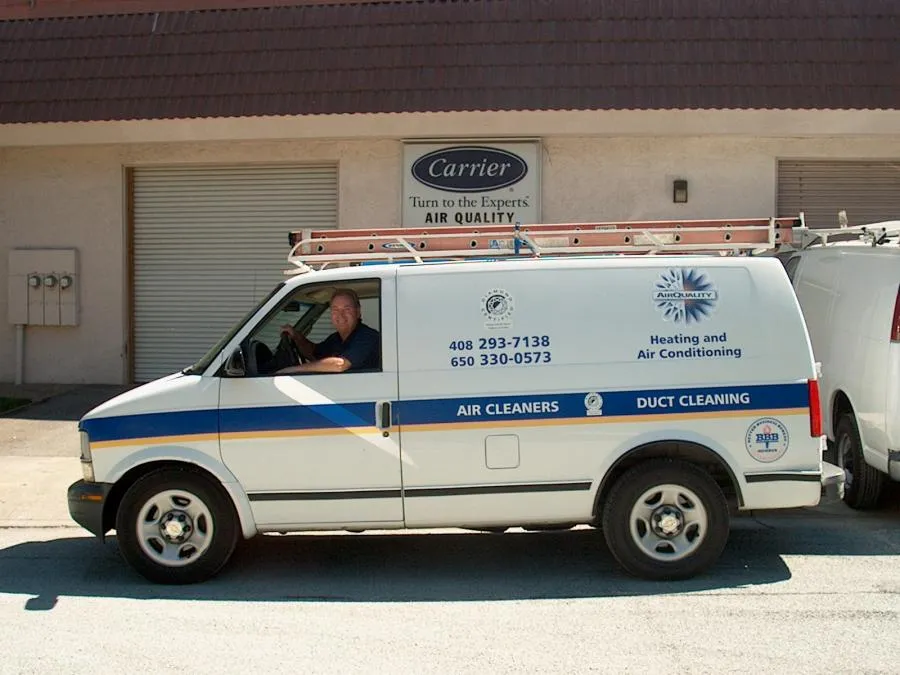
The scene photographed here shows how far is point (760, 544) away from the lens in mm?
7156

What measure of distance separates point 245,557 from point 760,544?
3.68 meters

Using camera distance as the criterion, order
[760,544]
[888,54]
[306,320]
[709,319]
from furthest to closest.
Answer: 1. [888,54]
2. [760,544]
3. [306,320]
4. [709,319]

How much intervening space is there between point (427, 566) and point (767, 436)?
7.85ft

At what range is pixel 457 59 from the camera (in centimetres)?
1145

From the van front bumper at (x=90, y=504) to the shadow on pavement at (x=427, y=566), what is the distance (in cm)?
41

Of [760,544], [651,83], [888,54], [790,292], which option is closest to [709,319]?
[790,292]

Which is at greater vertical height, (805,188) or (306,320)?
(805,188)

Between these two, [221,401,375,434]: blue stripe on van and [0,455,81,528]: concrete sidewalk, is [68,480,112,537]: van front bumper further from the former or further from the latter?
[0,455,81,528]: concrete sidewalk

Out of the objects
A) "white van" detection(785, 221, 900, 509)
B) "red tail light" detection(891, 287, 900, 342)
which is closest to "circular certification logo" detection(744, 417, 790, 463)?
"white van" detection(785, 221, 900, 509)

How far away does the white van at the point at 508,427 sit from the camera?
6098 mm

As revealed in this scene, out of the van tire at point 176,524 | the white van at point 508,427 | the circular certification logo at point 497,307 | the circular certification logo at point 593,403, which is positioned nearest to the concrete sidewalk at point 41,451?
the van tire at point 176,524

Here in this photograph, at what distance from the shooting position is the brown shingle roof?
1099 centimetres

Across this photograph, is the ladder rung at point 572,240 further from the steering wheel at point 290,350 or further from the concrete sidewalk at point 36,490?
the concrete sidewalk at point 36,490

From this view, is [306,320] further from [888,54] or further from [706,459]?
[888,54]
